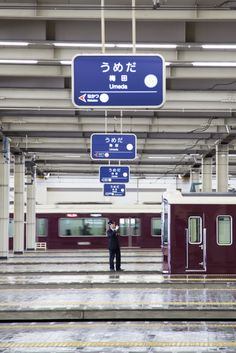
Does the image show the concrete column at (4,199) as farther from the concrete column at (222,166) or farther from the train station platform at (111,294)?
the concrete column at (222,166)

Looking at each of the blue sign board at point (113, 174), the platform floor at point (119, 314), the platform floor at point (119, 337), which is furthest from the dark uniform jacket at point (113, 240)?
the platform floor at point (119, 337)

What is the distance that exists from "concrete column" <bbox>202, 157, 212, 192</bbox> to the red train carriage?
11.0ft

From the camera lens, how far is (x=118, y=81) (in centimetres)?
1245

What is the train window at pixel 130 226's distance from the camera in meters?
44.7

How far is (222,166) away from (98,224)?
10404mm

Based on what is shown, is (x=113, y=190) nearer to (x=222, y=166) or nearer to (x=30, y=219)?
(x=222, y=166)

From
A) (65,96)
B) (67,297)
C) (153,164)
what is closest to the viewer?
(67,297)

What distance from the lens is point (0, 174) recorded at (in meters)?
36.1

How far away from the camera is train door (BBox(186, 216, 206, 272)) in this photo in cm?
2370

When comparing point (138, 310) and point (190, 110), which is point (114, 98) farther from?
point (190, 110)

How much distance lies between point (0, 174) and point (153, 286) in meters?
17.1

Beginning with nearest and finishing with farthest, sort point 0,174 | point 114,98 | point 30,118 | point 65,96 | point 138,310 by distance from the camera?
point 114,98 → point 138,310 → point 65,96 → point 30,118 → point 0,174

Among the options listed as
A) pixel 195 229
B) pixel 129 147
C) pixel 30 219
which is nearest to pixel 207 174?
pixel 30 219

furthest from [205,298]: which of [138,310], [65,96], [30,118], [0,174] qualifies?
[0,174]
